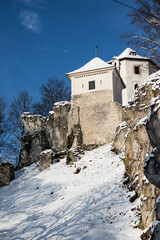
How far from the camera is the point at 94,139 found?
2183 centimetres

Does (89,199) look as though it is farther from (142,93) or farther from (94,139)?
(94,139)

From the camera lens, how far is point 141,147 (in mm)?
10508

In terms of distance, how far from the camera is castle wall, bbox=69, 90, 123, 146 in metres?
21.6

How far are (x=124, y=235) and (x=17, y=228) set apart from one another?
20.9 feet

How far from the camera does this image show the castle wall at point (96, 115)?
21.6 m

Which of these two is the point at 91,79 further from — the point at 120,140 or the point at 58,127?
the point at 120,140

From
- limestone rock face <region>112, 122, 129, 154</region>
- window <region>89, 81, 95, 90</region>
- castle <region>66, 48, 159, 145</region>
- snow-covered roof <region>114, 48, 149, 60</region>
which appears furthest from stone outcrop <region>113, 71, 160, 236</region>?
snow-covered roof <region>114, 48, 149, 60</region>

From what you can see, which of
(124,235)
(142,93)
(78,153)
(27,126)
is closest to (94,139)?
(78,153)

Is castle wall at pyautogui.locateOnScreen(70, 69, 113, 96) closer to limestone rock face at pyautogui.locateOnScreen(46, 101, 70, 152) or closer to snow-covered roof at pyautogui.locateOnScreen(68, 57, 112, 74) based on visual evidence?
snow-covered roof at pyautogui.locateOnScreen(68, 57, 112, 74)

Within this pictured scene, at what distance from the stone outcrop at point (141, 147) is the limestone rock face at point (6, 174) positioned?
41.8 feet

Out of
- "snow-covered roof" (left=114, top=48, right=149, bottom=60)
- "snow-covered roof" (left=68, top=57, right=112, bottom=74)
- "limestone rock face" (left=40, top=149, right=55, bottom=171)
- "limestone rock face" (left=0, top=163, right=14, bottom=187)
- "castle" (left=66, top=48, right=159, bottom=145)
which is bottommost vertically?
"limestone rock face" (left=0, top=163, right=14, bottom=187)

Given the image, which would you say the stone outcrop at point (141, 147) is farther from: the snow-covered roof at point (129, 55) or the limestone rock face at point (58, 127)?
the snow-covered roof at point (129, 55)

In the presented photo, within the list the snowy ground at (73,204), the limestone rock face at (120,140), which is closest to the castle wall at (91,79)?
the limestone rock face at (120,140)

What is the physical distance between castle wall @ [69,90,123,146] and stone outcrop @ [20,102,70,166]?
113 cm
